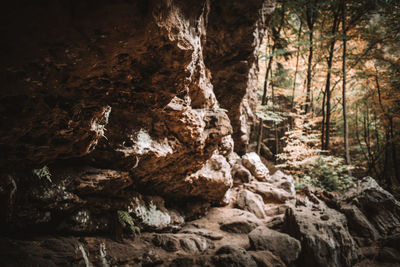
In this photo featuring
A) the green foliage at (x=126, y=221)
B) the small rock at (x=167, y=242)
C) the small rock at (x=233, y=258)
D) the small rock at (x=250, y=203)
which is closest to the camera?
the small rock at (x=233, y=258)

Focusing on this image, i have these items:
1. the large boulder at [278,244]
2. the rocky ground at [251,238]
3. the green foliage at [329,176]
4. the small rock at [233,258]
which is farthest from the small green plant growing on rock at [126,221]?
the green foliage at [329,176]

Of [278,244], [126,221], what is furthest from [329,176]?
[126,221]

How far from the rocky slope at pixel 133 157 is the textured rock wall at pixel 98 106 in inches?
0.6

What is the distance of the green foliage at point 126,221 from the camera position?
13.4 feet

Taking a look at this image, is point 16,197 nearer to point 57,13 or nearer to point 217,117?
point 57,13

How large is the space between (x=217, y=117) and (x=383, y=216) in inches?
284

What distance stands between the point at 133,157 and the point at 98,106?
1.61 m

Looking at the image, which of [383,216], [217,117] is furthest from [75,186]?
[383,216]

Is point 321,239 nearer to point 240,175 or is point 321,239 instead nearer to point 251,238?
point 251,238

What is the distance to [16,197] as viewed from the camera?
299 cm

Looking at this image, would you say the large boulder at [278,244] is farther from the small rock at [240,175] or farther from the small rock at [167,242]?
the small rock at [240,175]

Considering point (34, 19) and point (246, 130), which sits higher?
point (246, 130)

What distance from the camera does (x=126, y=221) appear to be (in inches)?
169

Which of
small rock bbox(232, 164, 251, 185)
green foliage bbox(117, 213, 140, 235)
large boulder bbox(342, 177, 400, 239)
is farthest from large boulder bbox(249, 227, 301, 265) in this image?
small rock bbox(232, 164, 251, 185)
